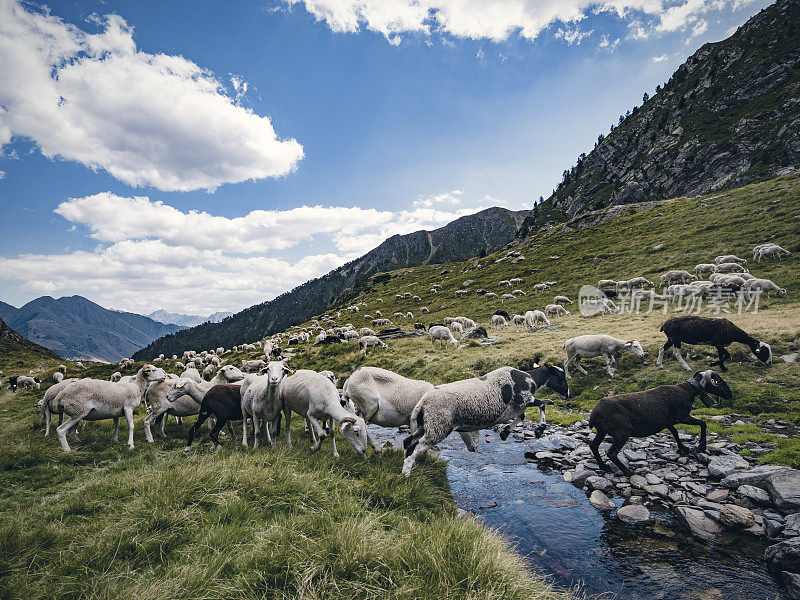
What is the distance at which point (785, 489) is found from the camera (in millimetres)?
6656

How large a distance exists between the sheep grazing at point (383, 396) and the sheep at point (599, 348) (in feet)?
33.4

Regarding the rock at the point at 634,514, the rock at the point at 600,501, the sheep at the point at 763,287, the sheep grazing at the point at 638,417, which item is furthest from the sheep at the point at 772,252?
the rock at the point at 634,514

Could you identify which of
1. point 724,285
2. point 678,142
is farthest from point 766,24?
point 724,285

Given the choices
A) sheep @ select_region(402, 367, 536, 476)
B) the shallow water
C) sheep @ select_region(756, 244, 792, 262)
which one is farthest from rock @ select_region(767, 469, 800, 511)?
sheep @ select_region(756, 244, 792, 262)

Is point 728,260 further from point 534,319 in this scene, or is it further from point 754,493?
point 754,493

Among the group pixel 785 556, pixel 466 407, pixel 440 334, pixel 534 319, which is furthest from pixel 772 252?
pixel 466 407

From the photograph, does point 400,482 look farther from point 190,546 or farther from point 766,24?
point 766,24

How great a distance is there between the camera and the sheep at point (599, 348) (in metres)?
17.1

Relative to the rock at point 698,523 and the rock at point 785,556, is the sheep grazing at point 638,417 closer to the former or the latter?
the rock at point 698,523

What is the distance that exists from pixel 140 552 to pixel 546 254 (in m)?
78.2

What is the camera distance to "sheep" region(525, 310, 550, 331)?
31308 millimetres

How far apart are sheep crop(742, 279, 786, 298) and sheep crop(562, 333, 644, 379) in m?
13.9

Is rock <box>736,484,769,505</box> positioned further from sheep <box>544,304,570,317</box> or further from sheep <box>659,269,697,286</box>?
sheep <box>659,269,697,286</box>

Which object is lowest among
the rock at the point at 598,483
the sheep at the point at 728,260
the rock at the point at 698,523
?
the rock at the point at 598,483
